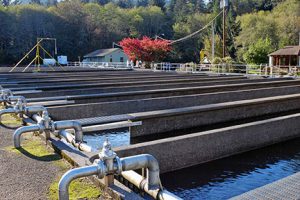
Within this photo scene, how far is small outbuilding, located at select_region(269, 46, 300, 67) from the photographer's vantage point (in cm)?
4078

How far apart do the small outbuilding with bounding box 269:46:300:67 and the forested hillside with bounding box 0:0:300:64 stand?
27.1 feet

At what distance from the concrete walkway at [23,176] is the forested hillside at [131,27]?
4476 centimetres

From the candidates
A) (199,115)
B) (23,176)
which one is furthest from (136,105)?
(23,176)

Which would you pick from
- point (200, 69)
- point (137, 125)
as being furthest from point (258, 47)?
point (137, 125)

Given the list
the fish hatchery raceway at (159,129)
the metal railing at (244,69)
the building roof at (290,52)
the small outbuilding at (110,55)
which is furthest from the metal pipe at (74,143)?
the small outbuilding at (110,55)

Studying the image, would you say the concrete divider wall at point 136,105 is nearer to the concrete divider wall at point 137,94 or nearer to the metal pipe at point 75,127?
the concrete divider wall at point 137,94

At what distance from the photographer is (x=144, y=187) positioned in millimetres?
4340

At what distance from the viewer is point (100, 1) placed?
130m

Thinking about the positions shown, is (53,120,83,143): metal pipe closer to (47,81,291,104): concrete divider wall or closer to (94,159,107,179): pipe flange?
(94,159,107,179): pipe flange

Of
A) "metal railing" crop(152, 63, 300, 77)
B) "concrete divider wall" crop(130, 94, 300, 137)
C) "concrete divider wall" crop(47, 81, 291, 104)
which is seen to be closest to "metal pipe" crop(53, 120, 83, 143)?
"concrete divider wall" crop(130, 94, 300, 137)

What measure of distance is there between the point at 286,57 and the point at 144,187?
42.1 meters

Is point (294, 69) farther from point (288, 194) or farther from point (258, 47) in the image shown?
point (288, 194)

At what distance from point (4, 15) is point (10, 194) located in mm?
70333

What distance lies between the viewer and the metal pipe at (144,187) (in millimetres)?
3955
